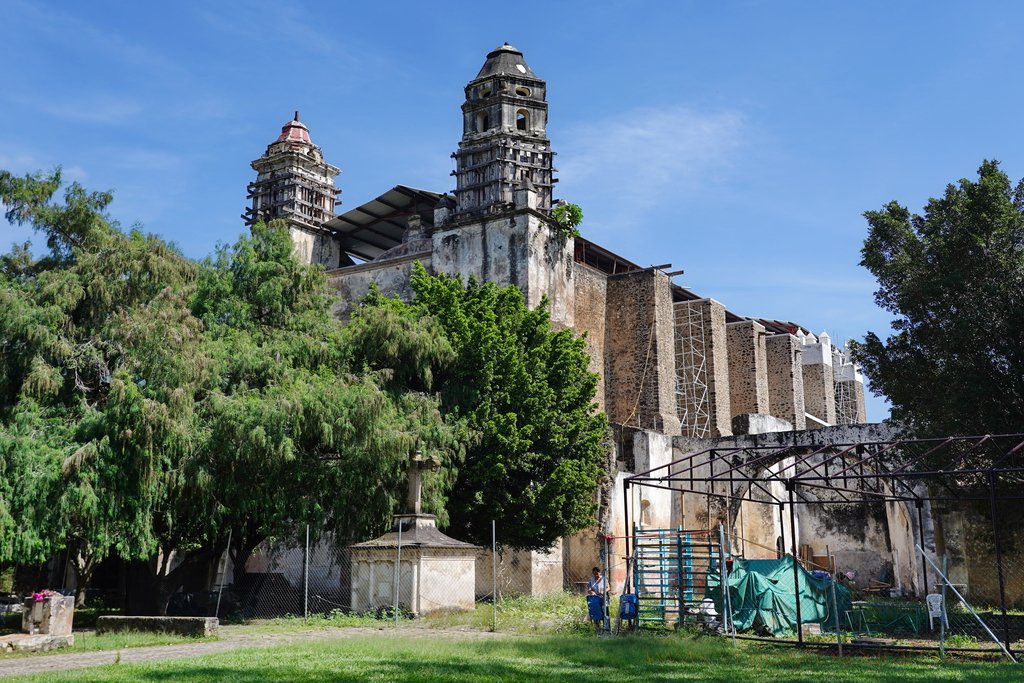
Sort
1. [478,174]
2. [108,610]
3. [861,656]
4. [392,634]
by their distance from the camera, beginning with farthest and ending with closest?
[478,174] < [108,610] < [392,634] < [861,656]

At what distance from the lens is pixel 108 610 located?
21.1 meters

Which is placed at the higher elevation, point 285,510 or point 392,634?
point 285,510

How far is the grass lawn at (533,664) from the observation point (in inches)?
369

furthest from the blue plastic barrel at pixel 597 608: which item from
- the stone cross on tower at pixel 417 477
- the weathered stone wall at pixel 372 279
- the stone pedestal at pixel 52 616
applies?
the weathered stone wall at pixel 372 279

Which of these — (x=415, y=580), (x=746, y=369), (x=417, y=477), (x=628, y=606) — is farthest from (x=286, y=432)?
(x=746, y=369)

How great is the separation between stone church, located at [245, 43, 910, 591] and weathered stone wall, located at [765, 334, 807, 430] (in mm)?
57

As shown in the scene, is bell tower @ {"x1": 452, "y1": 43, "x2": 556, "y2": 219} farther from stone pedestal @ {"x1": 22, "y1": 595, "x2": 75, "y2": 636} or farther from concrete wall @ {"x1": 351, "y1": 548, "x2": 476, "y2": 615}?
stone pedestal @ {"x1": 22, "y1": 595, "x2": 75, "y2": 636}

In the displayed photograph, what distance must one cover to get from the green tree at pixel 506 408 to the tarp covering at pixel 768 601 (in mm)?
6691

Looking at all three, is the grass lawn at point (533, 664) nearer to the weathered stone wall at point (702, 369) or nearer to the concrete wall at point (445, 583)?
the concrete wall at point (445, 583)

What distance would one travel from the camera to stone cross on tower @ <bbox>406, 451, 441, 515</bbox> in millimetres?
17969

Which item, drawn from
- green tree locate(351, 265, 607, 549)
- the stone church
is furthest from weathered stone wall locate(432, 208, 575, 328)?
green tree locate(351, 265, 607, 549)

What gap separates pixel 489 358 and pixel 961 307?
31.6 ft

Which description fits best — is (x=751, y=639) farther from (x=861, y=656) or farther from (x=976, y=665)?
(x=976, y=665)

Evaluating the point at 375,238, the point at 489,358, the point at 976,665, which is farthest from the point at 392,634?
the point at 375,238
